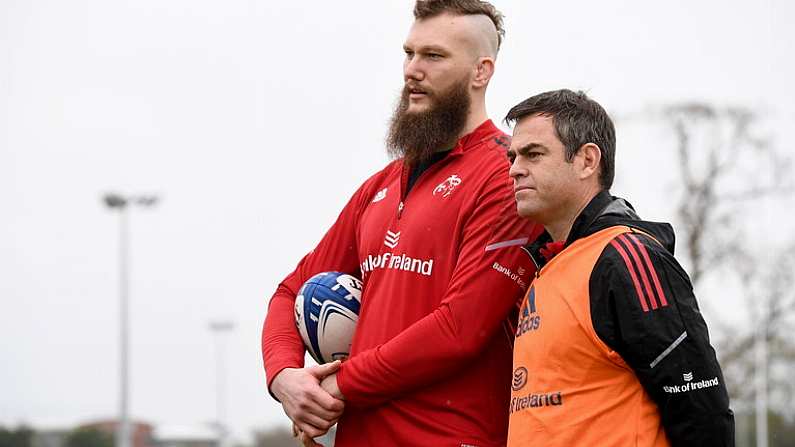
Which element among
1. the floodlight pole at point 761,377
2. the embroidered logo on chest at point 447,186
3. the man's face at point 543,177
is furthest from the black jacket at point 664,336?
the floodlight pole at point 761,377

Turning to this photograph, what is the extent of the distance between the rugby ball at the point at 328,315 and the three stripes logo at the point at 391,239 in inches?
11.3

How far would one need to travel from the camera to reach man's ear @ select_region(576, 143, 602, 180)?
408 centimetres

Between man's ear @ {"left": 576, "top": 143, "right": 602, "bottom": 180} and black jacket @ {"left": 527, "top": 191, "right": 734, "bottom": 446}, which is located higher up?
man's ear @ {"left": 576, "top": 143, "right": 602, "bottom": 180}

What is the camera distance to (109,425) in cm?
5100

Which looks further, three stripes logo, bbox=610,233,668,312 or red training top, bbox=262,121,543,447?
red training top, bbox=262,121,543,447

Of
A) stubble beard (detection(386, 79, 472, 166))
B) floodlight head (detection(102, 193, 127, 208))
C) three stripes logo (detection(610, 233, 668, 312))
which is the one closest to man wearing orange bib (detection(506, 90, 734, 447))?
three stripes logo (detection(610, 233, 668, 312))

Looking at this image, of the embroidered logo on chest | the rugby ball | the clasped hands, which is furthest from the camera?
the rugby ball

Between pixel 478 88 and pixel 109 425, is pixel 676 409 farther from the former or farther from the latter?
pixel 109 425

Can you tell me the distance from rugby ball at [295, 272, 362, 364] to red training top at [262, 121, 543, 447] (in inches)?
3.1

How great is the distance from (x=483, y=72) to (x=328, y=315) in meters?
1.25

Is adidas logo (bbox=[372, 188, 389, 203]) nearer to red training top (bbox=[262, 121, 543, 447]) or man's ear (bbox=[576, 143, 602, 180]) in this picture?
red training top (bbox=[262, 121, 543, 447])

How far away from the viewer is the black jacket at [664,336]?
3613 millimetres

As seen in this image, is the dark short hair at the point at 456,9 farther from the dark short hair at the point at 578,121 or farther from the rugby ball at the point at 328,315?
the rugby ball at the point at 328,315

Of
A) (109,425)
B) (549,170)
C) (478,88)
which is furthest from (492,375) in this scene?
(109,425)
